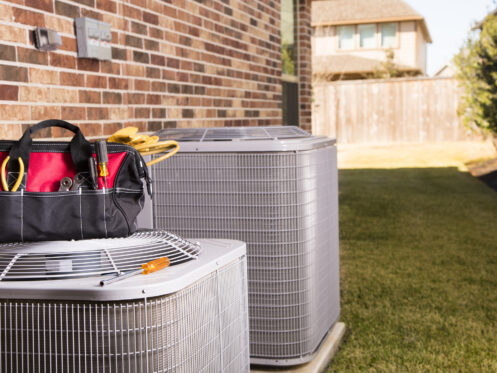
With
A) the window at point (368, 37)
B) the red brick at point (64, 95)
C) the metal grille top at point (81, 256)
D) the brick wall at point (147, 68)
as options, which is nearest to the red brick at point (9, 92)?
the brick wall at point (147, 68)

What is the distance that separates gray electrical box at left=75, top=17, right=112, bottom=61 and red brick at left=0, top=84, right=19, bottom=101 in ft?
1.73

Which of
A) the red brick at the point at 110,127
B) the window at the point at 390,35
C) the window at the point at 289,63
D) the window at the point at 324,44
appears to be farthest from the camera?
the window at the point at 324,44

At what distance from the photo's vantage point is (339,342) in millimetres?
3902

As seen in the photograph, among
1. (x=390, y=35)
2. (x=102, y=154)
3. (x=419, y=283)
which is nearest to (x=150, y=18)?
(x=102, y=154)

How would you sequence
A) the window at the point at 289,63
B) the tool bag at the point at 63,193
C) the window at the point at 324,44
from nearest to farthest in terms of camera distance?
the tool bag at the point at 63,193 → the window at the point at 289,63 → the window at the point at 324,44

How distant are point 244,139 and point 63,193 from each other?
1356 mm

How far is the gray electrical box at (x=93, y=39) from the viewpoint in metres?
3.28

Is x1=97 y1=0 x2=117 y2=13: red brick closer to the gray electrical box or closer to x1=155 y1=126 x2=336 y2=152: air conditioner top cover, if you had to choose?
the gray electrical box

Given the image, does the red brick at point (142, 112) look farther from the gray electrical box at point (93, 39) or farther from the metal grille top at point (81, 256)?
the metal grille top at point (81, 256)

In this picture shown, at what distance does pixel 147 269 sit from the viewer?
6.20ft

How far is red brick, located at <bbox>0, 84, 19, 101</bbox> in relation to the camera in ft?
9.08

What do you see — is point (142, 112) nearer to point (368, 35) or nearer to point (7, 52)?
point (7, 52)

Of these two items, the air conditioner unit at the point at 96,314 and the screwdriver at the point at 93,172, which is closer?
the air conditioner unit at the point at 96,314

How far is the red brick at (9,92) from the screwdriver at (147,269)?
124cm
